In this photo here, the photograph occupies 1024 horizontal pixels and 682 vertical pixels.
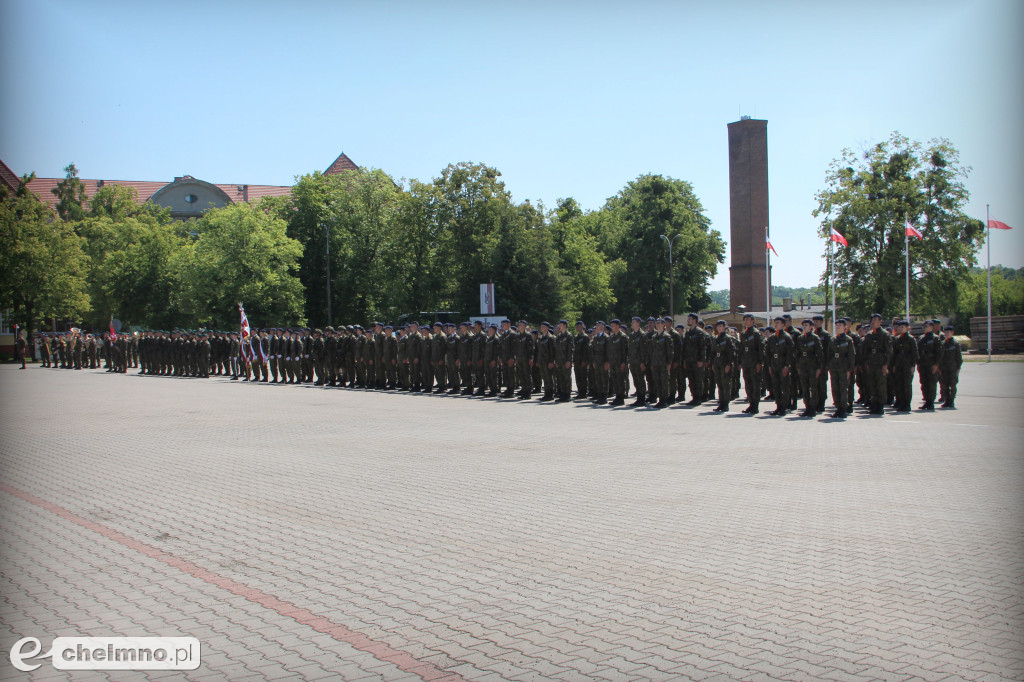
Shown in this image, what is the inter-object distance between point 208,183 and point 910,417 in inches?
3401

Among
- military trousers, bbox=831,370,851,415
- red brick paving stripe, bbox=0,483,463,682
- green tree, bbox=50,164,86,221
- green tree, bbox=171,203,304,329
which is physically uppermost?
green tree, bbox=50,164,86,221

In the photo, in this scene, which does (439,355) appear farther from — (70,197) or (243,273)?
(70,197)

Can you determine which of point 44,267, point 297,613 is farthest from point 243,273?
point 297,613

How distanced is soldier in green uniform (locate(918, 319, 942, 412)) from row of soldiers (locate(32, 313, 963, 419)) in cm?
2

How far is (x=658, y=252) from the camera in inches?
2552

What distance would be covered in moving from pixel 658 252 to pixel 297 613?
61880mm

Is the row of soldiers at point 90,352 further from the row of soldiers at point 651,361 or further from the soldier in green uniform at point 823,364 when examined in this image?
the soldier in green uniform at point 823,364

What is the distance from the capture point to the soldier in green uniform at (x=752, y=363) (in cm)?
1576

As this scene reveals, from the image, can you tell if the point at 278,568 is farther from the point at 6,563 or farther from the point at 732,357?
the point at 732,357

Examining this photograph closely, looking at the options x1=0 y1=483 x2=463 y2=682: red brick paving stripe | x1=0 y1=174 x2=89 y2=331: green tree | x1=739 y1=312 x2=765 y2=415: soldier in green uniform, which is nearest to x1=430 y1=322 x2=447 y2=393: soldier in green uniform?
x1=739 y1=312 x2=765 y2=415: soldier in green uniform

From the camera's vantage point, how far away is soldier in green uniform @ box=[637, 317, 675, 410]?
1712 centimetres

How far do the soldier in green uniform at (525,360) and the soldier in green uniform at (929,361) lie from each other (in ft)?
27.9

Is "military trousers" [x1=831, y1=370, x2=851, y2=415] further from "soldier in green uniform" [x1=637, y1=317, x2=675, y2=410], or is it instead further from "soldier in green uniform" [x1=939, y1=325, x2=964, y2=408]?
"soldier in green uniform" [x1=637, y1=317, x2=675, y2=410]

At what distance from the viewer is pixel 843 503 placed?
24.5ft
